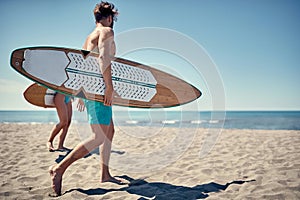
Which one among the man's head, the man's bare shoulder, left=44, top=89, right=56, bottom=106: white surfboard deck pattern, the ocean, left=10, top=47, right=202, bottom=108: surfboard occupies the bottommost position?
the ocean

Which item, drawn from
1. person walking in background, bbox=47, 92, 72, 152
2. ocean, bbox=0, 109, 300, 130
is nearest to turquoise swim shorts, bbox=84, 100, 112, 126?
person walking in background, bbox=47, 92, 72, 152

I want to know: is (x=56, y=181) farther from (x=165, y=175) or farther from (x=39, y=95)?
(x=39, y=95)

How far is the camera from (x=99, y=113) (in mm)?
2068

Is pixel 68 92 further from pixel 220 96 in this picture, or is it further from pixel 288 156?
pixel 288 156

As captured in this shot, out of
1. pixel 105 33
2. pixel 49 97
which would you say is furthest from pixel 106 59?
pixel 49 97

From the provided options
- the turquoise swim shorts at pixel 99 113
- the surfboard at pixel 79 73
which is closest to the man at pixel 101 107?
the turquoise swim shorts at pixel 99 113

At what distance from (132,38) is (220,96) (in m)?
1.55

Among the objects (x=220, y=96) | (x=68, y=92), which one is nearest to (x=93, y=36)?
(x=68, y=92)

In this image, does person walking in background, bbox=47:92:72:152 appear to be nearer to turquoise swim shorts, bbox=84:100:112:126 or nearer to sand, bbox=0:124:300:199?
sand, bbox=0:124:300:199

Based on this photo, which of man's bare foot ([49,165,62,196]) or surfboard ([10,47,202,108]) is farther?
surfboard ([10,47,202,108])

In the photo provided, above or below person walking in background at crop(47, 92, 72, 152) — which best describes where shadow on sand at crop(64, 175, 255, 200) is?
below

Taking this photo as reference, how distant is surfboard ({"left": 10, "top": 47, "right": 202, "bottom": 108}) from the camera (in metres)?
2.31

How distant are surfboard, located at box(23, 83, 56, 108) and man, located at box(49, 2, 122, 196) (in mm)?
1783

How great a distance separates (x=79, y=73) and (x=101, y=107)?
2.01ft
